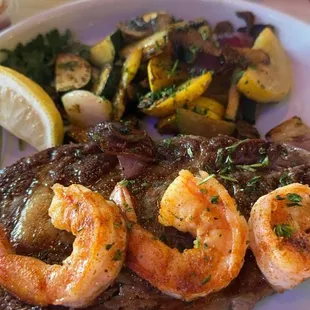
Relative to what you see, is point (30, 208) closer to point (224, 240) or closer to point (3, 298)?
point (3, 298)

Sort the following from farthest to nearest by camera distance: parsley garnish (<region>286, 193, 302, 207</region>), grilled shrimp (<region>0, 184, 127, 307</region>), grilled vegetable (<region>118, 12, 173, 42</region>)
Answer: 1. grilled vegetable (<region>118, 12, 173, 42</region>)
2. parsley garnish (<region>286, 193, 302, 207</region>)
3. grilled shrimp (<region>0, 184, 127, 307</region>)

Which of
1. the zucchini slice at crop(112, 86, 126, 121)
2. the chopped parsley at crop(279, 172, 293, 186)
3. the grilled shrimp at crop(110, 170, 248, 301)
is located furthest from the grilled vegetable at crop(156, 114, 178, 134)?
the grilled shrimp at crop(110, 170, 248, 301)

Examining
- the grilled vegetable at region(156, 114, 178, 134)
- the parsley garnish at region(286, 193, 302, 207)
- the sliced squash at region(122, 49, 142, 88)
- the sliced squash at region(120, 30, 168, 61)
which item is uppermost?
the sliced squash at region(120, 30, 168, 61)

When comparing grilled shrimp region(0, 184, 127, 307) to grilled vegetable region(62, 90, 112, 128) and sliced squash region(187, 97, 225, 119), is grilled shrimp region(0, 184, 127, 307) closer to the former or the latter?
grilled vegetable region(62, 90, 112, 128)

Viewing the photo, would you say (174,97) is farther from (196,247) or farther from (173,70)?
(196,247)

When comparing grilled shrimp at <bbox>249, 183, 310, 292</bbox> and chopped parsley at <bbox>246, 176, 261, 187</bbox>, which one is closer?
grilled shrimp at <bbox>249, 183, 310, 292</bbox>

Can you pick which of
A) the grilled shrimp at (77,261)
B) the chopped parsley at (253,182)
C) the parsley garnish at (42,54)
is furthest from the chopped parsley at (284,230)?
the parsley garnish at (42,54)

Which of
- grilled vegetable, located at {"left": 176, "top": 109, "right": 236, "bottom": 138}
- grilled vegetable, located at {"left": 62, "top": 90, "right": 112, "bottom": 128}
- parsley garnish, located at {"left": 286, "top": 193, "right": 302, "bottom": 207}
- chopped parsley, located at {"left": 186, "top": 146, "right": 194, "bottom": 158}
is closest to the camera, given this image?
parsley garnish, located at {"left": 286, "top": 193, "right": 302, "bottom": 207}

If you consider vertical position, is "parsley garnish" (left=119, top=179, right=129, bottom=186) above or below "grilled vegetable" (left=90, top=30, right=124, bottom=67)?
below
